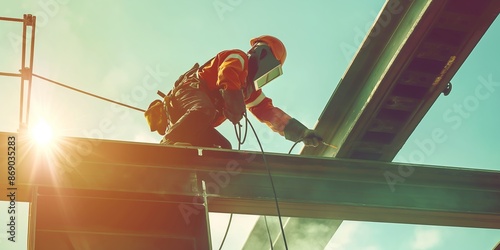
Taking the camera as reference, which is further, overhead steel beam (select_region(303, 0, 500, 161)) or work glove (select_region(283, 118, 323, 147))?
work glove (select_region(283, 118, 323, 147))

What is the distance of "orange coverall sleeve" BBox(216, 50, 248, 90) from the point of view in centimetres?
510

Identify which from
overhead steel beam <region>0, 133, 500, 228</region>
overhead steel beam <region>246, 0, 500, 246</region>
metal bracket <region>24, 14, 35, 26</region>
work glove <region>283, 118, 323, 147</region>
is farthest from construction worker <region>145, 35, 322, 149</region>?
metal bracket <region>24, 14, 35, 26</region>

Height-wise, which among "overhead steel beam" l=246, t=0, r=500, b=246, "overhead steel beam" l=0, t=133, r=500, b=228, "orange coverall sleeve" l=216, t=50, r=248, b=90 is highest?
"orange coverall sleeve" l=216, t=50, r=248, b=90

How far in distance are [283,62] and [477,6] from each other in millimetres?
2080

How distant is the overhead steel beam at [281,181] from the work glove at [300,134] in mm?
1077

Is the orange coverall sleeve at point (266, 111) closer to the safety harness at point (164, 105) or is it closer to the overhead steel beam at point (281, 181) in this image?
the safety harness at point (164, 105)

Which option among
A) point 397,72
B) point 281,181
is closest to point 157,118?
point 281,181

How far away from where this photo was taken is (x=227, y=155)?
420 centimetres

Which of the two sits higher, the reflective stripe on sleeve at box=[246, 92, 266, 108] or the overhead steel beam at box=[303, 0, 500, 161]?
the reflective stripe on sleeve at box=[246, 92, 266, 108]

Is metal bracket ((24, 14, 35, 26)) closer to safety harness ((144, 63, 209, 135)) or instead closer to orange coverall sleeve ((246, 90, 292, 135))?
safety harness ((144, 63, 209, 135))

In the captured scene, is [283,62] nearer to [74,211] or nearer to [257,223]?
[257,223]

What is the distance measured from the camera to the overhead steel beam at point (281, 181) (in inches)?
145

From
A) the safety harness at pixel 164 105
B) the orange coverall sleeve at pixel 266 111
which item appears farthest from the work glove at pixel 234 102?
the orange coverall sleeve at pixel 266 111

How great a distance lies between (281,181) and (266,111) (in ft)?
7.47
